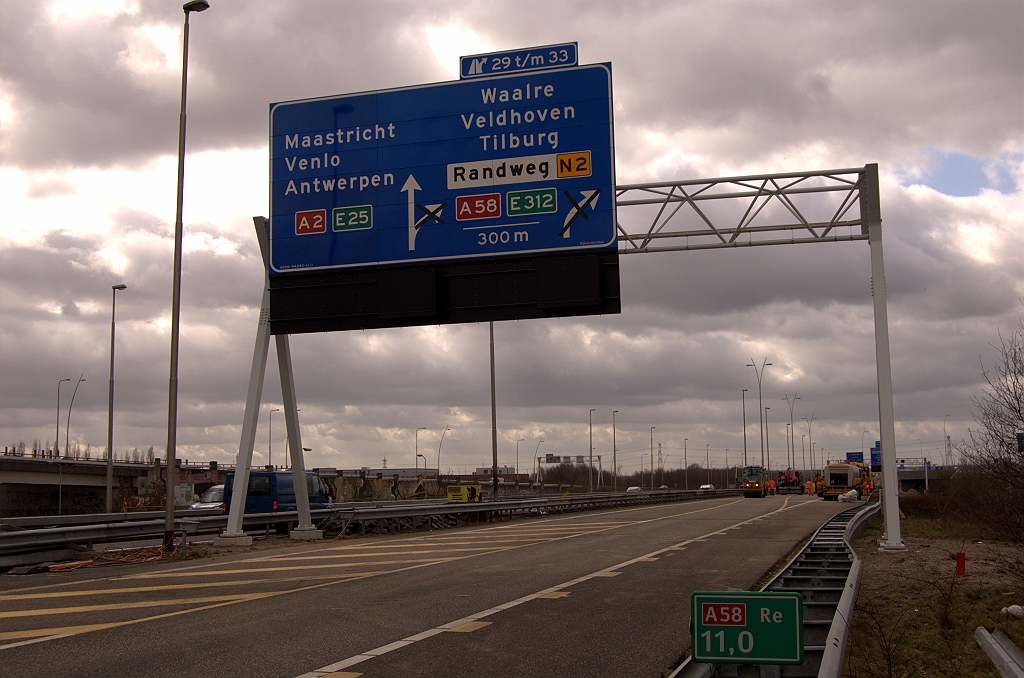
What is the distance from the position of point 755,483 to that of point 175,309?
217ft

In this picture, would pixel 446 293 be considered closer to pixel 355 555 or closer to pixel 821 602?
pixel 355 555

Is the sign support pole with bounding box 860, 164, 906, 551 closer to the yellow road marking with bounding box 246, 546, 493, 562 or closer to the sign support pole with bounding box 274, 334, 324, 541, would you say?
the yellow road marking with bounding box 246, 546, 493, 562

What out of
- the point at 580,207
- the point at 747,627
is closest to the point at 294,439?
the point at 580,207

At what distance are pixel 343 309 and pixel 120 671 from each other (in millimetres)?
12641

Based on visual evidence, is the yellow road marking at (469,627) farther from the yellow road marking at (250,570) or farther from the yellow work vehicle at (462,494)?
the yellow work vehicle at (462,494)

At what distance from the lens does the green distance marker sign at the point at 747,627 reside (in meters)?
4.91

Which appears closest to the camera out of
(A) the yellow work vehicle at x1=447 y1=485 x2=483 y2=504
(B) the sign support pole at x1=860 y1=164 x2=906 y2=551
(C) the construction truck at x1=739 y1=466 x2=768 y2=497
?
(B) the sign support pole at x1=860 y1=164 x2=906 y2=551

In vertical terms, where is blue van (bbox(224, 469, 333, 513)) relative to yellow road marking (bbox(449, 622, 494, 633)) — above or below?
above

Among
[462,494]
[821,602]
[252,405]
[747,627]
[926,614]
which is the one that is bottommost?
[926,614]

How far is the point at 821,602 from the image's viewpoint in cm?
984

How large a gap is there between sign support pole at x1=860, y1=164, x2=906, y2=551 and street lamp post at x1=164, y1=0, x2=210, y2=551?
51.6 ft

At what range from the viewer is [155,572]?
16.4m

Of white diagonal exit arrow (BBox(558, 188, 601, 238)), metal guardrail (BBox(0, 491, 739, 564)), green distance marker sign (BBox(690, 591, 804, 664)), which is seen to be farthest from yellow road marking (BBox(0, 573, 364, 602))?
green distance marker sign (BBox(690, 591, 804, 664))

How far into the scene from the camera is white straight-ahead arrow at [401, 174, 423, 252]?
19.5 m
